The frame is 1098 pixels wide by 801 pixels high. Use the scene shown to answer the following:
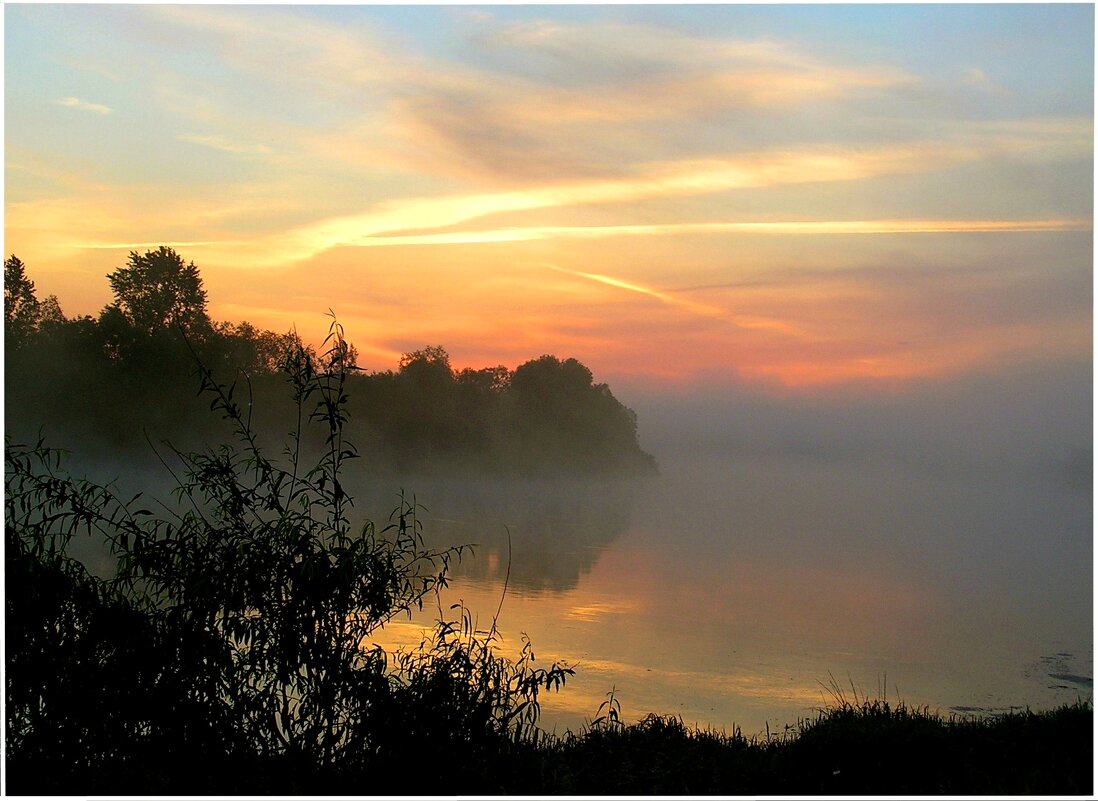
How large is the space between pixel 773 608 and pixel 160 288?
1290 inches

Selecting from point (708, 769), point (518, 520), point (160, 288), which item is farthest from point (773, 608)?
point (160, 288)

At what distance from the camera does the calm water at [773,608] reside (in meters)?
11.0

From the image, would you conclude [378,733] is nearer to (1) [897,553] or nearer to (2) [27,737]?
(2) [27,737]

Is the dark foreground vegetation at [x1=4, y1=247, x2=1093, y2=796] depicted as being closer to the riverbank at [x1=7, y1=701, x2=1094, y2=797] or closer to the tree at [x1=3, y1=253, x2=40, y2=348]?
the riverbank at [x1=7, y1=701, x2=1094, y2=797]

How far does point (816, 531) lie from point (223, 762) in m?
31.8

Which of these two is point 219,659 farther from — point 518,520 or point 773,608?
point 518,520

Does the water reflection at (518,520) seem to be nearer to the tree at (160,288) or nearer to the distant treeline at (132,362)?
the distant treeline at (132,362)

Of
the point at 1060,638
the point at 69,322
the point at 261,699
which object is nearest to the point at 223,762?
the point at 261,699

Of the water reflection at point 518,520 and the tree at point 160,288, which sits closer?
the water reflection at point 518,520

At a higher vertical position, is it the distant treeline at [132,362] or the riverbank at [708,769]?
the distant treeline at [132,362]

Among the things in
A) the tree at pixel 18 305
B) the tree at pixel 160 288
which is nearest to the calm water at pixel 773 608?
the tree at pixel 160 288

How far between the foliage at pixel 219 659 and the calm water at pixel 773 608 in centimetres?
338

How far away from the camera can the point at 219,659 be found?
6016mm

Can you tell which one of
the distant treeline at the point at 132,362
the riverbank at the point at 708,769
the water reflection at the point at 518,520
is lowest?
the riverbank at the point at 708,769
